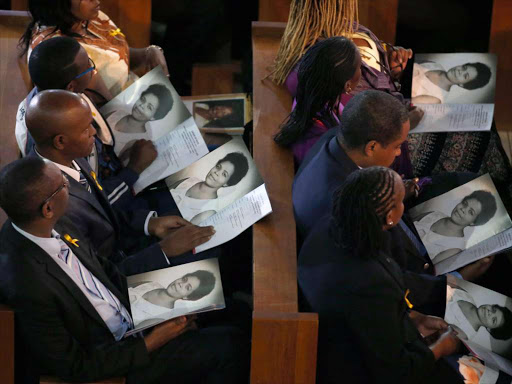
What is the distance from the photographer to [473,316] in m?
2.76

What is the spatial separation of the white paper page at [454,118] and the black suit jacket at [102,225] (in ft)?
4.21

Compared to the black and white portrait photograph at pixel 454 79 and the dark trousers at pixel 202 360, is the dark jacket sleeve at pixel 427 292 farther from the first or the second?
the black and white portrait photograph at pixel 454 79

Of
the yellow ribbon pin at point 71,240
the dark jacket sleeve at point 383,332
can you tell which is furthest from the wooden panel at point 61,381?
the dark jacket sleeve at point 383,332

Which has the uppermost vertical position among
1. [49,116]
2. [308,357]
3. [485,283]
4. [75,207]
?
[49,116]

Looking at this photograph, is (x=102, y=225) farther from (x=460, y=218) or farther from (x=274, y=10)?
(x=274, y=10)

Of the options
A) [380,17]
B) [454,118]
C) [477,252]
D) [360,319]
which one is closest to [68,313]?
[360,319]

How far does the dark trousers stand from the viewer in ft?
8.57

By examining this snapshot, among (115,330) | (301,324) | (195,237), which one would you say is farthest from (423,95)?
(115,330)

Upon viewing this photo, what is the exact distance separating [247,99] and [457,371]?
1910 millimetres

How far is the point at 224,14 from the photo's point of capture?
15.6 feet

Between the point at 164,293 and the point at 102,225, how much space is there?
1.37 ft

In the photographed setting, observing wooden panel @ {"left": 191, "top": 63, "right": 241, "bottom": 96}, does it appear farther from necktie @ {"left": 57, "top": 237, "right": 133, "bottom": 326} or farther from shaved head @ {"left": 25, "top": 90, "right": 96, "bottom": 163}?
necktie @ {"left": 57, "top": 237, "right": 133, "bottom": 326}

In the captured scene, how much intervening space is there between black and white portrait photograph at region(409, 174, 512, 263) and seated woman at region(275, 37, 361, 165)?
0.52m

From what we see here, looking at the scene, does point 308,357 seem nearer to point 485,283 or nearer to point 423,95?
point 485,283
